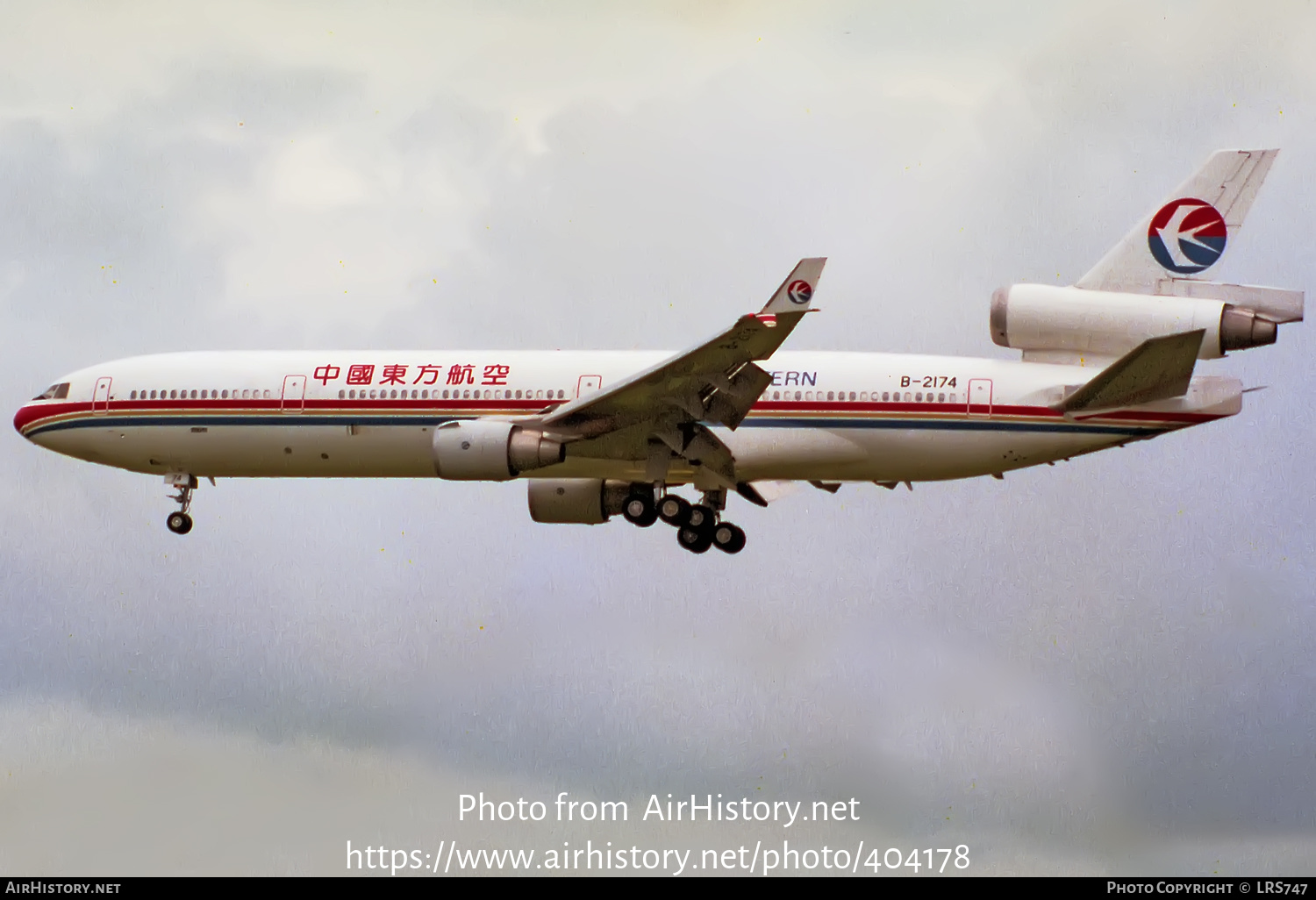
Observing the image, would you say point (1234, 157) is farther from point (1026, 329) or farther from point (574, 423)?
point (574, 423)

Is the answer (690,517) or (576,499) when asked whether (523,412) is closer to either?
(576,499)

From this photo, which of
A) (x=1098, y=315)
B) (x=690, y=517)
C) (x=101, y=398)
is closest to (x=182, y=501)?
(x=101, y=398)

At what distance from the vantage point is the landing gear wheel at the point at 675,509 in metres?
38.8

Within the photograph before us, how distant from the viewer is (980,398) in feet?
119

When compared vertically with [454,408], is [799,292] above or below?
below

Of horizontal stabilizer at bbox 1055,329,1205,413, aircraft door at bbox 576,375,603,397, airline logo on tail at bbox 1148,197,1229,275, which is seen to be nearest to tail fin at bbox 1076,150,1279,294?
airline logo on tail at bbox 1148,197,1229,275

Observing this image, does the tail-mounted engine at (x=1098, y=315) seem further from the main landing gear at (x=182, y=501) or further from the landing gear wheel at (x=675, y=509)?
the main landing gear at (x=182, y=501)

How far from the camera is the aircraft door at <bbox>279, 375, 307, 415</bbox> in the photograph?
129 feet

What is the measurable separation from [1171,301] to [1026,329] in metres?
2.69

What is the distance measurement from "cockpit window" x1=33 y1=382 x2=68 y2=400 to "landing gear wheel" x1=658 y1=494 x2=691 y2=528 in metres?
13.4

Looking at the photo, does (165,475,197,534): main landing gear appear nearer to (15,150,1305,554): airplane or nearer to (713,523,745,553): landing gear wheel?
(15,150,1305,554): airplane

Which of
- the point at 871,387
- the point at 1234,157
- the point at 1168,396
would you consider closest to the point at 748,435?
the point at 871,387

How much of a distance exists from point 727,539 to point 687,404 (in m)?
4.51

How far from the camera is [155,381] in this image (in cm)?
4094
